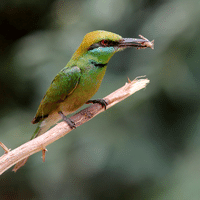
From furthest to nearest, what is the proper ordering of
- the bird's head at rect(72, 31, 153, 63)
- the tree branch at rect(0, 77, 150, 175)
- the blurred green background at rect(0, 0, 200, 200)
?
the blurred green background at rect(0, 0, 200, 200)
the bird's head at rect(72, 31, 153, 63)
the tree branch at rect(0, 77, 150, 175)

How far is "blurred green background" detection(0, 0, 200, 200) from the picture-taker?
2.59 meters

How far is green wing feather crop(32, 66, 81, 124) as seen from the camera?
1.72 meters

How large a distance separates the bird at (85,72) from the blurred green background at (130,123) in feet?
2.72

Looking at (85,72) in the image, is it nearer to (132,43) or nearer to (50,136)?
(132,43)

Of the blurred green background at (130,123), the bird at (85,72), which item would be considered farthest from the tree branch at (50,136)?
the blurred green background at (130,123)

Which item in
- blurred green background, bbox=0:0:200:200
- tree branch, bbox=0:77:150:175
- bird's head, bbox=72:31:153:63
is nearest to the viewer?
tree branch, bbox=0:77:150:175

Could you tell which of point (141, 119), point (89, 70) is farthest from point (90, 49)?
point (141, 119)

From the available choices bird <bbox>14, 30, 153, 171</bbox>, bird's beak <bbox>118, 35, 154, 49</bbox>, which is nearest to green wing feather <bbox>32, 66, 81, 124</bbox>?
bird <bbox>14, 30, 153, 171</bbox>

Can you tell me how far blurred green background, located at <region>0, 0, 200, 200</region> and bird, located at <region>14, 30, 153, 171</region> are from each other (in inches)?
32.6

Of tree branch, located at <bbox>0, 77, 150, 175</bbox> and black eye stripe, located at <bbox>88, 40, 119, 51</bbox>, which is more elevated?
black eye stripe, located at <bbox>88, 40, 119, 51</bbox>

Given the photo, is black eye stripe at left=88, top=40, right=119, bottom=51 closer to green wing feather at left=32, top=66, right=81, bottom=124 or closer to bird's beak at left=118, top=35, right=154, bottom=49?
bird's beak at left=118, top=35, right=154, bottom=49

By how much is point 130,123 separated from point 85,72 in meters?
1.17

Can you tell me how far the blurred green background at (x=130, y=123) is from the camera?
259 cm

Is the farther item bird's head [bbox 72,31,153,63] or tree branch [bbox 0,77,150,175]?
bird's head [bbox 72,31,153,63]
